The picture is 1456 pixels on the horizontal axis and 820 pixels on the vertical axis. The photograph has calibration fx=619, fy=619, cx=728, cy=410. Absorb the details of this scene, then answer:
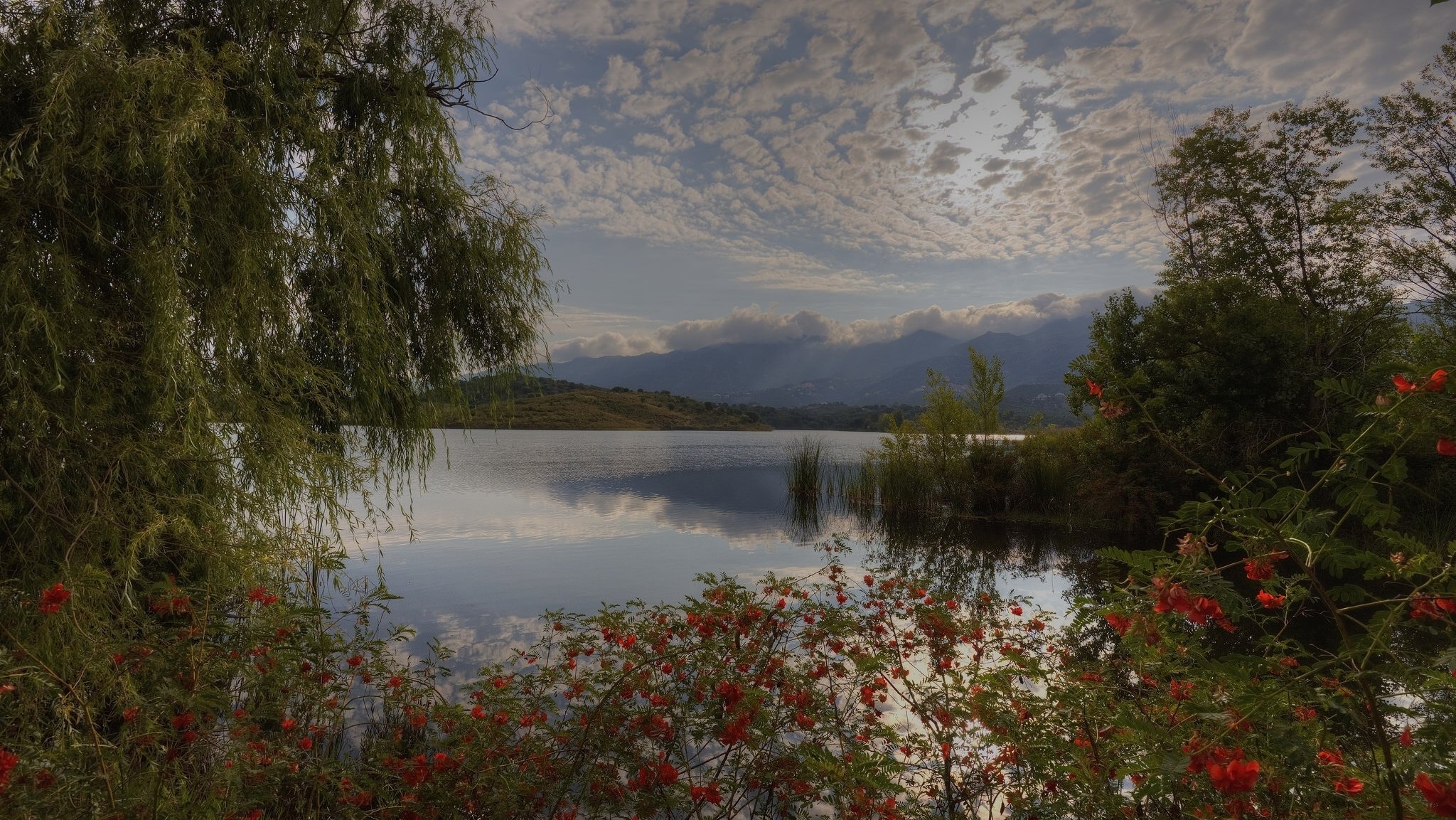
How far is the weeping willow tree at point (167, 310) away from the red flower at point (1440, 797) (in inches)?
→ 122

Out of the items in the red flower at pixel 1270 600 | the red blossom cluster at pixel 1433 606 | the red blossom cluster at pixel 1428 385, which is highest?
the red blossom cluster at pixel 1428 385

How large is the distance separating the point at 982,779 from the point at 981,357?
1411 centimetres

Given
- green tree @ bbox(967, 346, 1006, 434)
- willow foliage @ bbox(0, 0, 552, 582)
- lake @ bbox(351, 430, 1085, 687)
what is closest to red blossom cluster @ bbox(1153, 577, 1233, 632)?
willow foliage @ bbox(0, 0, 552, 582)

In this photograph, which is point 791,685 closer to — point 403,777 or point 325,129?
point 403,777

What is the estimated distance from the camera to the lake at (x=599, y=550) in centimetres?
694

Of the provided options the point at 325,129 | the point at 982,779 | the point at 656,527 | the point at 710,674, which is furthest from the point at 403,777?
the point at 656,527

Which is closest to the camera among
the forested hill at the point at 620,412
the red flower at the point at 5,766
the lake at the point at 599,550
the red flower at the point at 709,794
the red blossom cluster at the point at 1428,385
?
the red blossom cluster at the point at 1428,385

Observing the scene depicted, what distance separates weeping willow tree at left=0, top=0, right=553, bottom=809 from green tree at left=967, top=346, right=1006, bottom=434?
45.2 feet

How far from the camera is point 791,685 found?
3.12 metres

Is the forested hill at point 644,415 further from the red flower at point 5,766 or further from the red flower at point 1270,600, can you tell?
the red flower at point 5,766

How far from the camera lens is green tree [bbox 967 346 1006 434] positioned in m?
15.5

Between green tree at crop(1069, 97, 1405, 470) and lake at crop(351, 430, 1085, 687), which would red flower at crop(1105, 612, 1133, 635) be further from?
green tree at crop(1069, 97, 1405, 470)

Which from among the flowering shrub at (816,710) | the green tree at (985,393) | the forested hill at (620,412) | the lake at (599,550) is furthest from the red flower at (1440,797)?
the forested hill at (620,412)

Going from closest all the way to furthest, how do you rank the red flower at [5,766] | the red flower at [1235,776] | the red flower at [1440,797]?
1. the red flower at [1440,797]
2. the red flower at [1235,776]
3. the red flower at [5,766]
